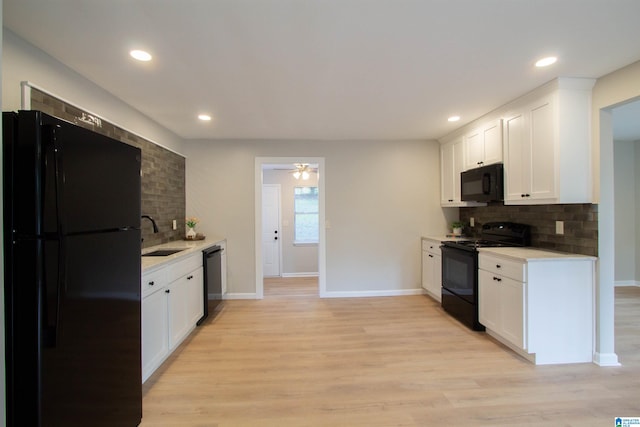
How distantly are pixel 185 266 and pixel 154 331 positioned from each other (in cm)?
73

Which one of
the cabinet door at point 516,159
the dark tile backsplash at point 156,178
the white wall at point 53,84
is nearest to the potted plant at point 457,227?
the cabinet door at point 516,159

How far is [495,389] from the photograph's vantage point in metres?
2.16

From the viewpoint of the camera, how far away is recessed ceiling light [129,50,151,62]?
76.9 inches

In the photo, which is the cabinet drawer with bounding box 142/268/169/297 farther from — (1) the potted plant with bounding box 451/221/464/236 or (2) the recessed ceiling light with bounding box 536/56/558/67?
(1) the potted plant with bounding box 451/221/464/236

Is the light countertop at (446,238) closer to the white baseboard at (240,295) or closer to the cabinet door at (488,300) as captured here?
the cabinet door at (488,300)

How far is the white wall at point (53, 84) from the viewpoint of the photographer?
1697mm

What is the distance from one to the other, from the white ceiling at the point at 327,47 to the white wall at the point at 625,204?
141 inches

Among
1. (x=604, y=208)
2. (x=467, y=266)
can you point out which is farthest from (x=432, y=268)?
(x=604, y=208)

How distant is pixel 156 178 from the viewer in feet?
11.3

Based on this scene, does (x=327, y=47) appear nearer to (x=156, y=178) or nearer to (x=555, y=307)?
(x=156, y=178)

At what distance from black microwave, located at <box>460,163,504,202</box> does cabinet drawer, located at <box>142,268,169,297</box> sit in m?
3.35

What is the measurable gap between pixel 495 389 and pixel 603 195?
183 centimetres

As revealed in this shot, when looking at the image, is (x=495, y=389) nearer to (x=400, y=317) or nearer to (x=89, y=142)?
(x=400, y=317)

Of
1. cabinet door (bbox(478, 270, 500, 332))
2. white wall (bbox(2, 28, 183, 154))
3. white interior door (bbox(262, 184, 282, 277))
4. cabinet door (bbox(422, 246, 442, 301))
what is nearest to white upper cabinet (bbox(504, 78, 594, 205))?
cabinet door (bbox(478, 270, 500, 332))
